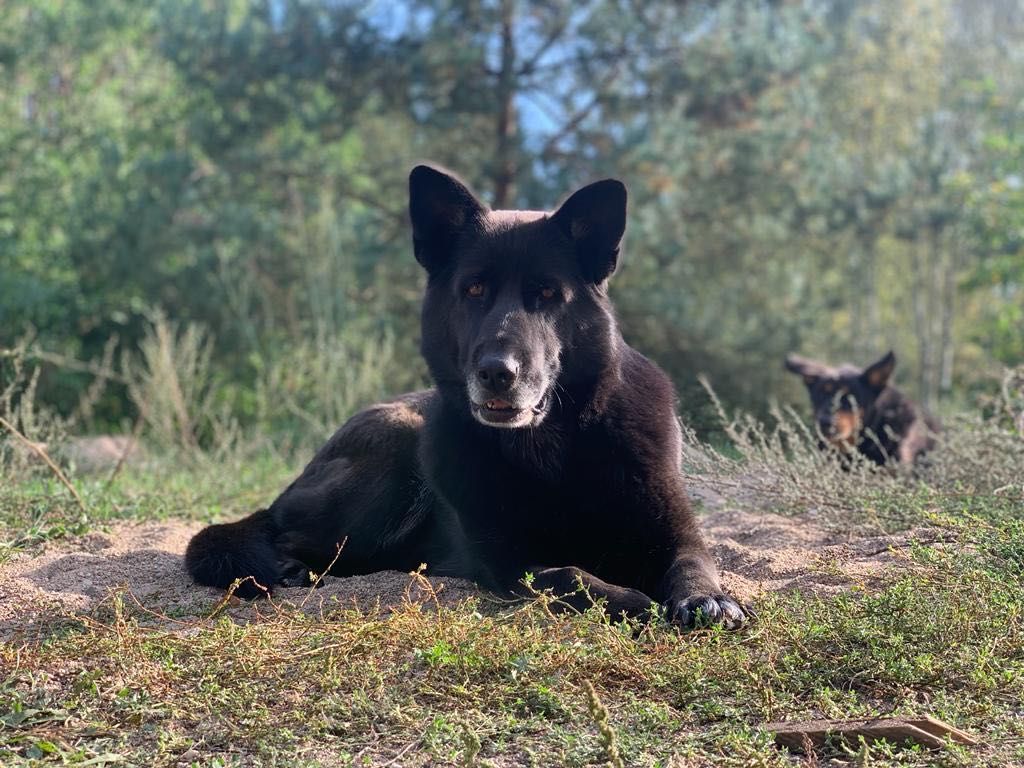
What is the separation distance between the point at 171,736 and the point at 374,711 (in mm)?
502

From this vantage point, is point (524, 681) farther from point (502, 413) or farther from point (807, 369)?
point (807, 369)

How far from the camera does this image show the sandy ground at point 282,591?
3.90m

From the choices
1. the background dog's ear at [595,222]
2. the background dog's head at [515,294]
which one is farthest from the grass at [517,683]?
the background dog's ear at [595,222]

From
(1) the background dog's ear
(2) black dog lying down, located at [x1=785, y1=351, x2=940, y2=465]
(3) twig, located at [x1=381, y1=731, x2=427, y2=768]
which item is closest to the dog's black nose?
(1) the background dog's ear

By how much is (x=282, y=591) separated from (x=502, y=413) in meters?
1.17

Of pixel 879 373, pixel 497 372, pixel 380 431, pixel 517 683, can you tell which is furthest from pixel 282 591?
pixel 879 373

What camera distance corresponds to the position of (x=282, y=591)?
4.32 m

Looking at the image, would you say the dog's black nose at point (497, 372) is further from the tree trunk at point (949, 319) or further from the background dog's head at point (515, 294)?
the tree trunk at point (949, 319)

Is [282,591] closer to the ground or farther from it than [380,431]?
closer to the ground

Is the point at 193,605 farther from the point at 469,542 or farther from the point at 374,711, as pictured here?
the point at 374,711

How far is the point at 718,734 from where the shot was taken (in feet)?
8.91

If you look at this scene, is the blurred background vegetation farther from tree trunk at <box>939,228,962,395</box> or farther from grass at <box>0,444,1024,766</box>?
grass at <box>0,444,1024,766</box>

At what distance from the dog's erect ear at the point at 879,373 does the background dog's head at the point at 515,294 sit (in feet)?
18.2

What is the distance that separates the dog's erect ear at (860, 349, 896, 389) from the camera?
929 cm
